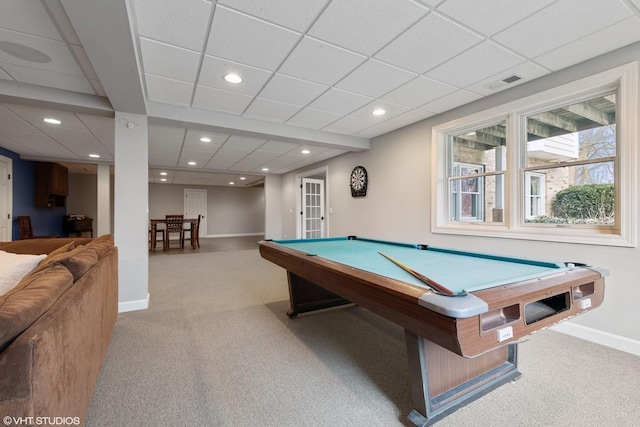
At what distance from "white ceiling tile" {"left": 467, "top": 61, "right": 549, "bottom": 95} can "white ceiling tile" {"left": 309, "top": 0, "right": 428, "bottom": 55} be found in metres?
1.19

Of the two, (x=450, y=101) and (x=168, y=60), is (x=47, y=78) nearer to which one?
(x=168, y=60)

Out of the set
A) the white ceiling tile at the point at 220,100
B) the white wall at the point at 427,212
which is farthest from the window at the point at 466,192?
the white ceiling tile at the point at 220,100

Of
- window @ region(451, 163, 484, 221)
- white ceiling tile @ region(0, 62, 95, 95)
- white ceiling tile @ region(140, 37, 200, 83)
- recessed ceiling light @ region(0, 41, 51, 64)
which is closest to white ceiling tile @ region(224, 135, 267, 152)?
white ceiling tile @ region(140, 37, 200, 83)

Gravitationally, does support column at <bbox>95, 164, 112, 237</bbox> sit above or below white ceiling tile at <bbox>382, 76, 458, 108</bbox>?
below

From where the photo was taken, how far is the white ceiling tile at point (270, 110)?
3092mm

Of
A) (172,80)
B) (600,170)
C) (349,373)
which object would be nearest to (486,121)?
(600,170)

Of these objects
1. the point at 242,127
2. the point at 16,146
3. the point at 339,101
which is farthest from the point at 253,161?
the point at 16,146

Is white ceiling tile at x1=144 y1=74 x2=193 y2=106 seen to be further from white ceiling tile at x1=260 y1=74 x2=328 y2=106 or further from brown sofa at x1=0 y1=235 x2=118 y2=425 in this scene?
brown sofa at x1=0 y1=235 x2=118 y2=425

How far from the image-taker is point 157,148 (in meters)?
4.76

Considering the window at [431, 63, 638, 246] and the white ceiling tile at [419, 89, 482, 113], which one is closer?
the window at [431, 63, 638, 246]

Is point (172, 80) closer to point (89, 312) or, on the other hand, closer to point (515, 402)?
point (89, 312)

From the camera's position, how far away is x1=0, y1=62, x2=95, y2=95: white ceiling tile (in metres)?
2.28

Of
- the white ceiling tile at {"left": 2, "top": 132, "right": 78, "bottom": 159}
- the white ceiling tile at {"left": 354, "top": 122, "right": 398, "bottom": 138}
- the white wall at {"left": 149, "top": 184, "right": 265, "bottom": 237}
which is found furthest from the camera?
the white wall at {"left": 149, "top": 184, "right": 265, "bottom": 237}

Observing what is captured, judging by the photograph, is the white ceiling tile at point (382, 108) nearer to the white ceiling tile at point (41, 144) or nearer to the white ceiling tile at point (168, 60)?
the white ceiling tile at point (168, 60)
